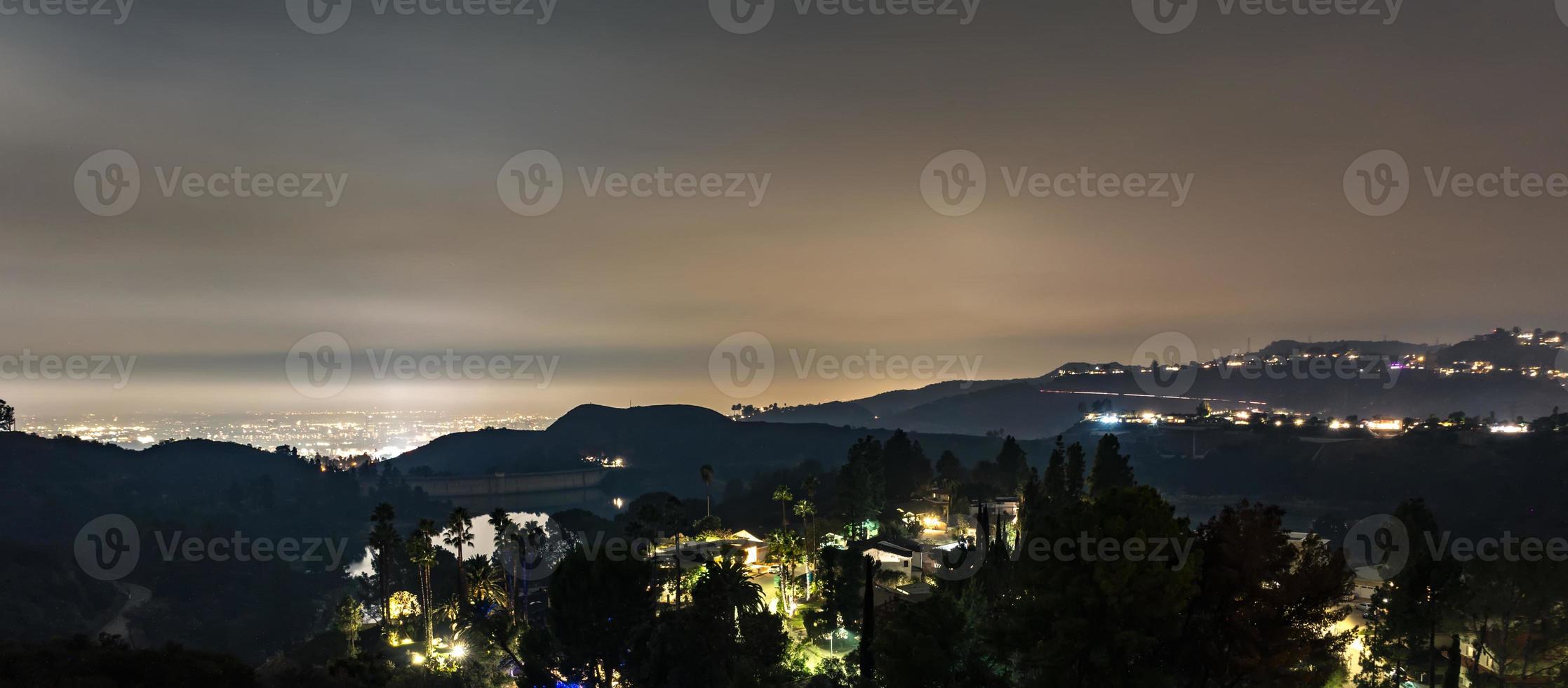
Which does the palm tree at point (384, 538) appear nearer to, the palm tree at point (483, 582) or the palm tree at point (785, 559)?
the palm tree at point (483, 582)

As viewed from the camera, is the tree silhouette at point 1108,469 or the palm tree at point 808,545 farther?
the tree silhouette at point 1108,469

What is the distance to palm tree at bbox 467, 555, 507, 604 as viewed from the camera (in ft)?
147

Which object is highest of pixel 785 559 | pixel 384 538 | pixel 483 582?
pixel 384 538

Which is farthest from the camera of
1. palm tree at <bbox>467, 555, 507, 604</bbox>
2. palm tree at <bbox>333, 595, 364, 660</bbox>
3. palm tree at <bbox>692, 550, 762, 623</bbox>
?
palm tree at <bbox>333, 595, 364, 660</bbox>

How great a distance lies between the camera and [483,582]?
44875 mm

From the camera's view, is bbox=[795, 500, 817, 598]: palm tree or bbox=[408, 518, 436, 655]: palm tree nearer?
bbox=[408, 518, 436, 655]: palm tree

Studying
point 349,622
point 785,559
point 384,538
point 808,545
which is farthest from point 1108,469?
point 349,622

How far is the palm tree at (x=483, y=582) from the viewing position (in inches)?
1769

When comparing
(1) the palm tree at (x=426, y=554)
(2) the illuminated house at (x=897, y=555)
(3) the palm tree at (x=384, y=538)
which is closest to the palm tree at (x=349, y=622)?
(3) the palm tree at (x=384, y=538)

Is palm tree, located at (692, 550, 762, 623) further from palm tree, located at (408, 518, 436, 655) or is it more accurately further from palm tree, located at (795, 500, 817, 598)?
palm tree, located at (408, 518, 436, 655)

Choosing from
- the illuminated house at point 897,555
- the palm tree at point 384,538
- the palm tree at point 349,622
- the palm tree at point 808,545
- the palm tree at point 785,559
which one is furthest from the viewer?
the palm tree at point 808,545

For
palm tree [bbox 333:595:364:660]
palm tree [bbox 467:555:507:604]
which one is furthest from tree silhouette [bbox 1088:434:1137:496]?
palm tree [bbox 333:595:364:660]

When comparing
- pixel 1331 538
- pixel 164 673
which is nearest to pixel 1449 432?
pixel 1331 538

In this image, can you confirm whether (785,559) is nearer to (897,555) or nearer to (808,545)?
(897,555)
